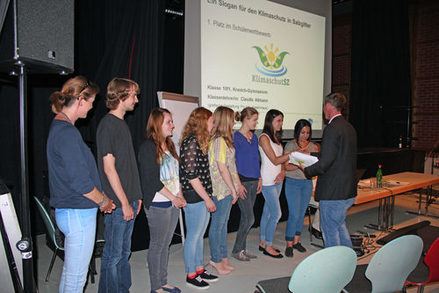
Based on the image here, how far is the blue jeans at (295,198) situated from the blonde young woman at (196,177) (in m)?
1.11

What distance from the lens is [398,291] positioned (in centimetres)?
184

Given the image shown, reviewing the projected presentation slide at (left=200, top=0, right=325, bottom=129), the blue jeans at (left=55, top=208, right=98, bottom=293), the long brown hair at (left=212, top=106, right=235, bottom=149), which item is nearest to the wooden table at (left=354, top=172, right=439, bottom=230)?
the projected presentation slide at (left=200, top=0, right=325, bottom=129)

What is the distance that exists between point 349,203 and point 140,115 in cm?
209

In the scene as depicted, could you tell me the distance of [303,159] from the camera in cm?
277

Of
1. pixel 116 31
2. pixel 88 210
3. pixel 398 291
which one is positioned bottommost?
pixel 398 291

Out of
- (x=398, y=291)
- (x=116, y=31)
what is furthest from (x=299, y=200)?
(x=116, y=31)

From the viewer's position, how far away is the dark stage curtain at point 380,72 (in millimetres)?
6457

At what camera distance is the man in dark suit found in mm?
2510

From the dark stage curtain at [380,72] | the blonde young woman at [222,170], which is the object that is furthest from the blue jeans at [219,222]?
the dark stage curtain at [380,72]

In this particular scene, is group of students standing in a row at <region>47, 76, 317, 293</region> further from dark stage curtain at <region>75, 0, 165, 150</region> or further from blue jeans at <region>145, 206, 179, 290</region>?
dark stage curtain at <region>75, 0, 165, 150</region>

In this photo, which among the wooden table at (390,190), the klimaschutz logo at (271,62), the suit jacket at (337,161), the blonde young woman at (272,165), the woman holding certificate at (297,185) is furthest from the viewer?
the klimaschutz logo at (271,62)

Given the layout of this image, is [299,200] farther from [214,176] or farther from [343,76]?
[343,76]

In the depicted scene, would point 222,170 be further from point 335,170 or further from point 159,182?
point 335,170

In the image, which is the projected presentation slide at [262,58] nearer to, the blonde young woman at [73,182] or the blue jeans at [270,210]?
the blue jeans at [270,210]
